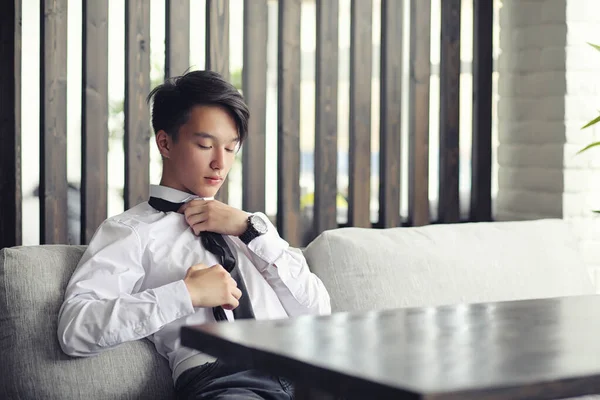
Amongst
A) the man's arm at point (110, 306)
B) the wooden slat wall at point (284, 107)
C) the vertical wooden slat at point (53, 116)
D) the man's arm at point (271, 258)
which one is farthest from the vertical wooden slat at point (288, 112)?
the man's arm at point (110, 306)

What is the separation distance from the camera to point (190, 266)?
6.17 ft

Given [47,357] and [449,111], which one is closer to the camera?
[47,357]

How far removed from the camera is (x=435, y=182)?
3.30 m

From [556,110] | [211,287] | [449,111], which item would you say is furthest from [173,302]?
[556,110]

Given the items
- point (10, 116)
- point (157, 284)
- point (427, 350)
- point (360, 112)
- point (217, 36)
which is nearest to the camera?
point (427, 350)

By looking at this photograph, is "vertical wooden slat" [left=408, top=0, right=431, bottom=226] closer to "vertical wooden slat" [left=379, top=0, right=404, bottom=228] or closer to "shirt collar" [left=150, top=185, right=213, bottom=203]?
"vertical wooden slat" [left=379, top=0, right=404, bottom=228]

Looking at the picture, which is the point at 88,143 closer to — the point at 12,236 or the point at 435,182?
the point at 12,236

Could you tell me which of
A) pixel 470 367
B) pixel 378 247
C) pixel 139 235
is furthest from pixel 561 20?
pixel 470 367

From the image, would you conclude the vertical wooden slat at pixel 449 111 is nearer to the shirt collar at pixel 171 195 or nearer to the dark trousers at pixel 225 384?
the shirt collar at pixel 171 195

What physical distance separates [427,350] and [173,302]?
749mm

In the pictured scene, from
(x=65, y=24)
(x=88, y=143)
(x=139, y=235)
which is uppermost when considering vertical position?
(x=65, y=24)

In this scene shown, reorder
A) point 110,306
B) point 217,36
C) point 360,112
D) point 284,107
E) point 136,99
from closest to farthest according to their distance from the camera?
point 110,306, point 136,99, point 217,36, point 284,107, point 360,112

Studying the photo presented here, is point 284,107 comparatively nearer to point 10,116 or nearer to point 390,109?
point 390,109

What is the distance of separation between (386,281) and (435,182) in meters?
1.18
